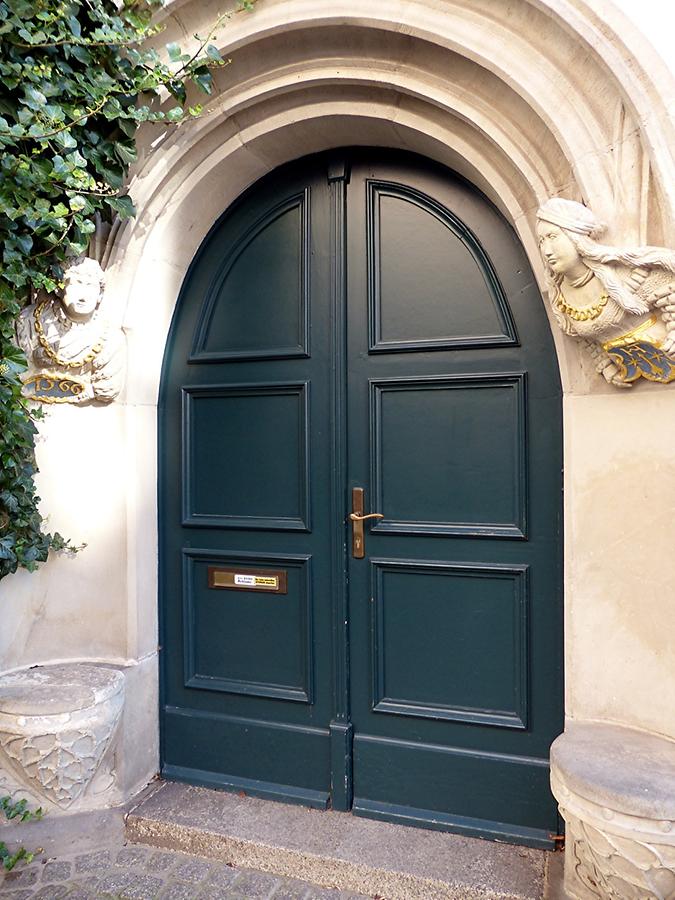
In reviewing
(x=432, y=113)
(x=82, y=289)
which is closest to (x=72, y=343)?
(x=82, y=289)

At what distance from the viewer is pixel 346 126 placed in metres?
2.70

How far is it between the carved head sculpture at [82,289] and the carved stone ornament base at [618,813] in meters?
2.38

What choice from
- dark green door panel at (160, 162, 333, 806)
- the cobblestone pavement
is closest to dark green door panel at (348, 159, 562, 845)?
dark green door panel at (160, 162, 333, 806)

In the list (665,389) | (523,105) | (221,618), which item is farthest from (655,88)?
(221,618)

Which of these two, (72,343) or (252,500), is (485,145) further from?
(72,343)

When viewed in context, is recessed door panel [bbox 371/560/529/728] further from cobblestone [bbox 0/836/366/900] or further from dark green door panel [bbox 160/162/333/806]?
cobblestone [bbox 0/836/366/900]

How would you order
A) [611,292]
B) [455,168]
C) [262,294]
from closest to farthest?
1. [611,292]
2. [455,168]
3. [262,294]

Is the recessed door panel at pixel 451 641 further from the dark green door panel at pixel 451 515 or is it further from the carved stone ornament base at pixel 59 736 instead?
the carved stone ornament base at pixel 59 736

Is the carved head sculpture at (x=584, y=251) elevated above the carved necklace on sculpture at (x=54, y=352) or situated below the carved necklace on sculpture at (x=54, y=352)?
above

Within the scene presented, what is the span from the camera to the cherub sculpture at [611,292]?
6.49 ft

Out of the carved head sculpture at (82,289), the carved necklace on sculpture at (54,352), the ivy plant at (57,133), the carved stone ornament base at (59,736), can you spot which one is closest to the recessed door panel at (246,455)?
the carved necklace on sculpture at (54,352)

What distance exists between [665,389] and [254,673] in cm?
202

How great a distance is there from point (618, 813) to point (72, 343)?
8.32 ft

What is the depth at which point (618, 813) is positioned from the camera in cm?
182
